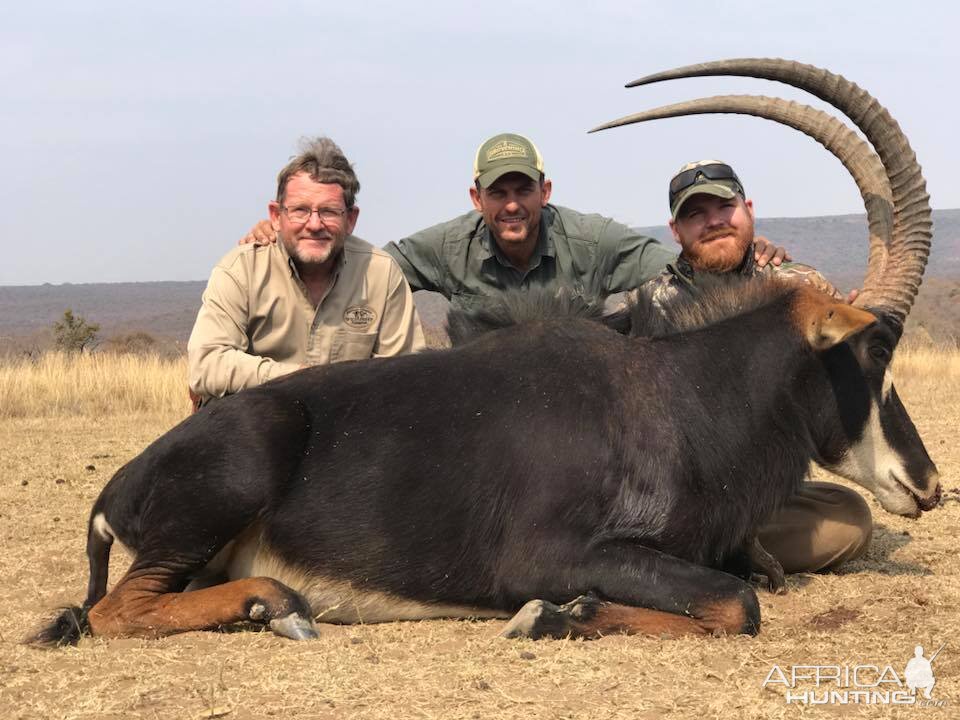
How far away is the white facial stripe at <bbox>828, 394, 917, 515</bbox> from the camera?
18.9ft

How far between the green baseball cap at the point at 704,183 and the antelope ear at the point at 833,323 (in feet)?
6.21

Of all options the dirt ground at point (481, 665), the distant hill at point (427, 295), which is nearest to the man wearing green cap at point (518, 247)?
the dirt ground at point (481, 665)

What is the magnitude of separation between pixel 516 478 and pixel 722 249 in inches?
110

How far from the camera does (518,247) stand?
336 inches

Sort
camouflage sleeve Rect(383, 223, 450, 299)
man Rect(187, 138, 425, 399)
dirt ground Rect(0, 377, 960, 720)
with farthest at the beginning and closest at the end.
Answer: camouflage sleeve Rect(383, 223, 450, 299) < man Rect(187, 138, 425, 399) < dirt ground Rect(0, 377, 960, 720)

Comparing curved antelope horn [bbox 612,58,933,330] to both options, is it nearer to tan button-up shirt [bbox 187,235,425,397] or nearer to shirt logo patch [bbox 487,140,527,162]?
shirt logo patch [bbox 487,140,527,162]

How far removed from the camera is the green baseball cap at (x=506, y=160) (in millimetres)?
8086

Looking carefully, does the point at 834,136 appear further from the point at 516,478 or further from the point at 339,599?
the point at 339,599

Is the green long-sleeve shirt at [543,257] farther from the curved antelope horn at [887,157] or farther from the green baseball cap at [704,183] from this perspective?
the curved antelope horn at [887,157]

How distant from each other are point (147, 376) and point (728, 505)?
1345 centimetres

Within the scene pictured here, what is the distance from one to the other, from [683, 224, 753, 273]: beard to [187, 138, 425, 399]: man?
1989 mm

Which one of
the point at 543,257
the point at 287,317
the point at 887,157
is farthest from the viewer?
the point at 543,257

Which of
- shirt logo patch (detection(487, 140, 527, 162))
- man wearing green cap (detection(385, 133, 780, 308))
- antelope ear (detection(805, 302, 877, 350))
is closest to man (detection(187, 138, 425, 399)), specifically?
man wearing green cap (detection(385, 133, 780, 308))

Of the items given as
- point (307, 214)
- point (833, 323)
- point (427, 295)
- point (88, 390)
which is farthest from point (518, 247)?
point (427, 295)
